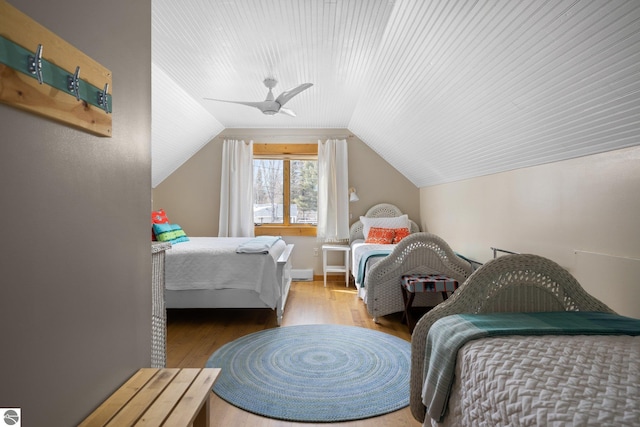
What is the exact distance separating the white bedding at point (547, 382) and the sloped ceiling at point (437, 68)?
1.29 m

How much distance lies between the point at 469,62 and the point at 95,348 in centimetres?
259

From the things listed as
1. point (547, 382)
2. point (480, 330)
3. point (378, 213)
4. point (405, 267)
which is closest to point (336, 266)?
point (378, 213)

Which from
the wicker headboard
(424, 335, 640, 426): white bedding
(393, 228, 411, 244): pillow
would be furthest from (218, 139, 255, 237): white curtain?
(424, 335, 640, 426): white bedding

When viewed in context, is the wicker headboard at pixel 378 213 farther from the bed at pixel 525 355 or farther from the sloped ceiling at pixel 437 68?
the bed at pixel 525 355

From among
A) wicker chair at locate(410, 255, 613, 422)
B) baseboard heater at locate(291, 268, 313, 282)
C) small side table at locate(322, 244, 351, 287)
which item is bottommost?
baseboard heater at locate(291, 268, 313, 282)

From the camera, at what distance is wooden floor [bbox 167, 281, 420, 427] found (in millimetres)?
2078

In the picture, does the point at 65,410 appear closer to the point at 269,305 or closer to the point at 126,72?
the point at 126,72

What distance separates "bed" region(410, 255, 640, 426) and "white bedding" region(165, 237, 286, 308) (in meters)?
2.04

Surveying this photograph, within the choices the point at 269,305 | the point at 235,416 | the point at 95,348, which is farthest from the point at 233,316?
the point at 95,348

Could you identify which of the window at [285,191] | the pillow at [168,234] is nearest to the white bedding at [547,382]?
the pillow at [168,234]

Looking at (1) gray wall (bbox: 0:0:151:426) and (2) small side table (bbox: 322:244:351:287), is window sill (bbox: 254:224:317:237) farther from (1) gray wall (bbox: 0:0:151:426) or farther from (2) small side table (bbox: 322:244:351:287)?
(1) gray wall (bbox: 0:0:151:426)

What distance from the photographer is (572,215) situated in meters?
2.53

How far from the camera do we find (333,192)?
5.60 m

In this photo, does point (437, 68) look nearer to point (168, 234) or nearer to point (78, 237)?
point (78, 237)
